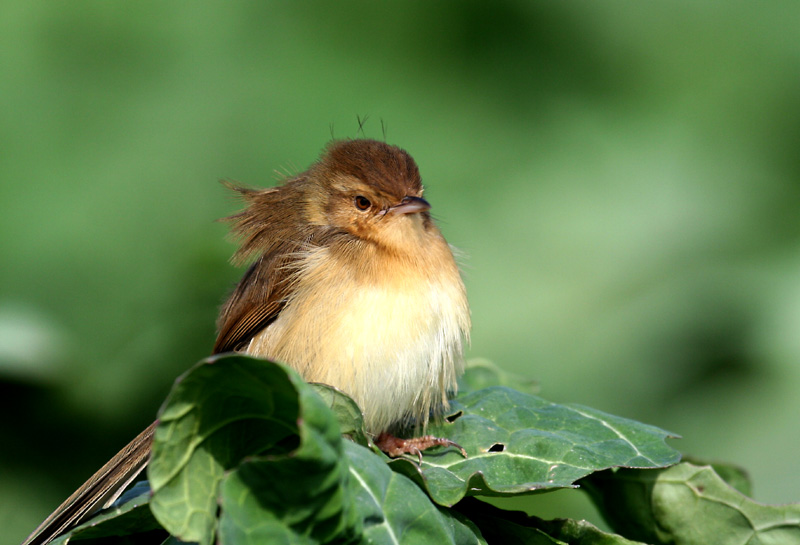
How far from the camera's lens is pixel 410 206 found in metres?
3.51

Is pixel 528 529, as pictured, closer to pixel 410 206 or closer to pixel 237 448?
pixel 237 448

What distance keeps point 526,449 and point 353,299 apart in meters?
0.92

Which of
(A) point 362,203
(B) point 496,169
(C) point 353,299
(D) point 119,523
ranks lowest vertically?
(D) point 119,523

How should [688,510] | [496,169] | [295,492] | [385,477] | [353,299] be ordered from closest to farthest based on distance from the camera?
1. [295,492]
2. [385,477]
3. [688,510]
4. [353,299]
5. [496,169]

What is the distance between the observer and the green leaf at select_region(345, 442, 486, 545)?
216 cm

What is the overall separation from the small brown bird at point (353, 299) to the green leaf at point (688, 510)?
2.54 ft

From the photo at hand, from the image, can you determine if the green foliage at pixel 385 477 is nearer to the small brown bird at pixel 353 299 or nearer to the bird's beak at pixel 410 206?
the small brown bird at pixel 353 299

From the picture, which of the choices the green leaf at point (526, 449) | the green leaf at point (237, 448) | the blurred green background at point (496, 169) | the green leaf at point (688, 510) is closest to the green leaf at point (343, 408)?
the green leaf at point (526, 449)

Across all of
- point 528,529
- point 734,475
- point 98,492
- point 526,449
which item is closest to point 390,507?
point 528,529

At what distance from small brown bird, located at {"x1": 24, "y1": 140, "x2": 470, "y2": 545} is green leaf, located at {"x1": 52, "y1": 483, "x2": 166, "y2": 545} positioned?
483 millimetres

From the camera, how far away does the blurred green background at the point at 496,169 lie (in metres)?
5.43

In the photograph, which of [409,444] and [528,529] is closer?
[528,529]

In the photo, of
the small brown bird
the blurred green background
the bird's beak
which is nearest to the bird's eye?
the small brown bird

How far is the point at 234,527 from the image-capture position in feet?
6.05
